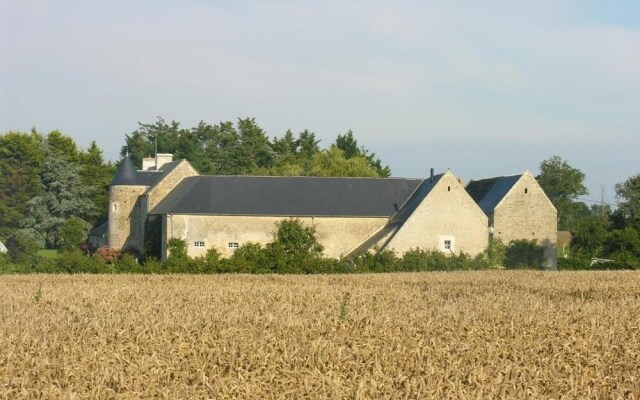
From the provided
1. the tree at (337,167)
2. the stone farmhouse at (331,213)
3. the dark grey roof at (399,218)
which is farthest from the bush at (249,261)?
the tree at (337,167)

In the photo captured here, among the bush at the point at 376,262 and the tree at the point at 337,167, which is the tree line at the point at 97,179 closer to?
the tree at the point at 337,167

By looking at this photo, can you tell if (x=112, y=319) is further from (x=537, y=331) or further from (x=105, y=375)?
(x=537, y=331)

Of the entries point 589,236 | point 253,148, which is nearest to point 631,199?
point 589,236

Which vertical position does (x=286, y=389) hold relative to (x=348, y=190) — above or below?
below

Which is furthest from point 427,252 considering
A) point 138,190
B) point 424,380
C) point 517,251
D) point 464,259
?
point 424,380

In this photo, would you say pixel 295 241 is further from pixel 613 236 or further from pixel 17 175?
pixel 17 175

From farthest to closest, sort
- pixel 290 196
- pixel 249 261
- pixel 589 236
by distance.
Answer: pixel 589 236, pixel 290 196, pixel 249 261

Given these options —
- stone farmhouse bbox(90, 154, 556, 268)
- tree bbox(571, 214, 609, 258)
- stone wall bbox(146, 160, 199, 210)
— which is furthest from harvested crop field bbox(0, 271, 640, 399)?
stone wall bbox(146, 160, 199, 210)

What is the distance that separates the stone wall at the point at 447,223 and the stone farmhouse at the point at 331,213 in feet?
0.16

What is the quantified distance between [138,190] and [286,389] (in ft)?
175

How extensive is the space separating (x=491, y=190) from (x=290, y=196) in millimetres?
11247

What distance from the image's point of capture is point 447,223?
48.6 meters

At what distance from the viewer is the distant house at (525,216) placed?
166 feet

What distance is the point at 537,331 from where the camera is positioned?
12547 millimetres
